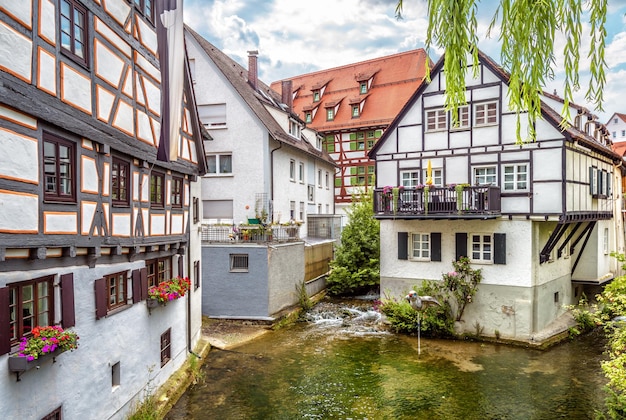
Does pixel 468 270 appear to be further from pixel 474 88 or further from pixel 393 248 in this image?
pixel 474 88

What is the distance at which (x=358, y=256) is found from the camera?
75.1ft

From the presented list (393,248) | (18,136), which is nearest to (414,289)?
(393,248)

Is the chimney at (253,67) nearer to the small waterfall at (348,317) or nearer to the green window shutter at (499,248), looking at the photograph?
the small waterfall at (348,317)

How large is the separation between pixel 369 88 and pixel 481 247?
2105 centimetres

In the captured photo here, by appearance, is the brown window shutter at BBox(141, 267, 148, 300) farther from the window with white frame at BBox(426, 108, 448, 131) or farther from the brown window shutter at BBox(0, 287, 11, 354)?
the window with white frame at BBox(426, 108, 448, 131)

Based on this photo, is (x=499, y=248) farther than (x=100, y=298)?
Yes

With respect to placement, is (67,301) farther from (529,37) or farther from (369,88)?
(369,88)

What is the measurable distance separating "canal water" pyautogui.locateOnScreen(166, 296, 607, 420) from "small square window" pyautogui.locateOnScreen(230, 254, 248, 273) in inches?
112

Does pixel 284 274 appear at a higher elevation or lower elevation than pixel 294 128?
lower

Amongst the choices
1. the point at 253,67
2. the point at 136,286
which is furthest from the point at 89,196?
the point at 253,67

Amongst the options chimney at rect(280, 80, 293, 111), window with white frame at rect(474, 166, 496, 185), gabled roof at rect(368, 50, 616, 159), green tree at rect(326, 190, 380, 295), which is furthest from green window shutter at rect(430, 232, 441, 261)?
chimney at rect(280, 80, 293, 111)

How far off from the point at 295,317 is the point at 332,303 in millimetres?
3379

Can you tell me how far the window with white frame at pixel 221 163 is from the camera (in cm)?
2198

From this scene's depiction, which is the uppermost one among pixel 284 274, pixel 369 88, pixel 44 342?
pixel 369 88
